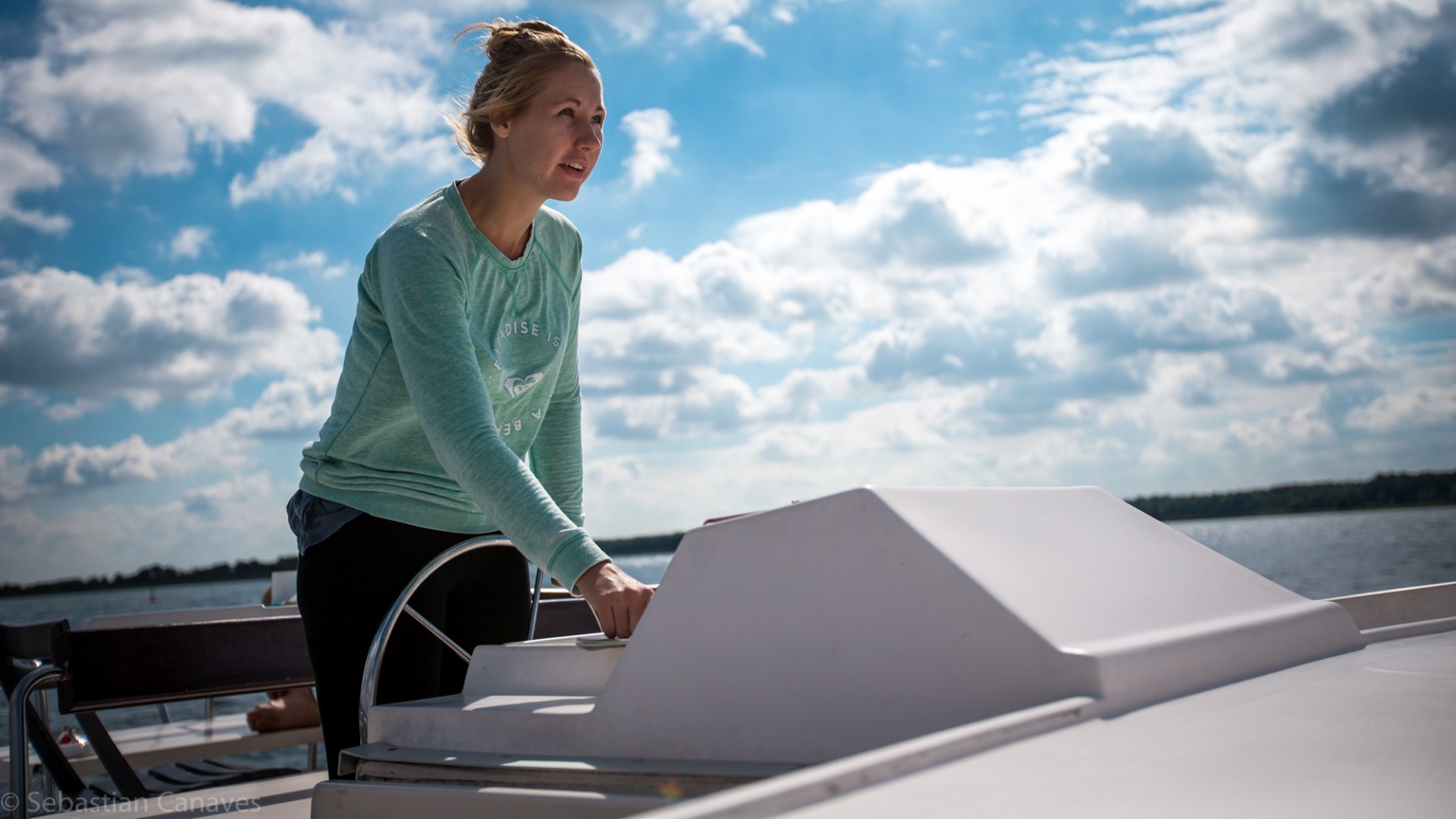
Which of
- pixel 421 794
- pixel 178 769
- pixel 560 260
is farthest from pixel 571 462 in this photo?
pixel 178 769

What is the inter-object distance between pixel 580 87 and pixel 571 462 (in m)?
0.79

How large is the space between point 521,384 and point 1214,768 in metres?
1.39

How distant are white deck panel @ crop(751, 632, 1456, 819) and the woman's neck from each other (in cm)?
131

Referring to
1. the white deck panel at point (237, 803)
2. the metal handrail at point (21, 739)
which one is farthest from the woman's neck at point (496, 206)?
the metal handrail at point (21, 739)

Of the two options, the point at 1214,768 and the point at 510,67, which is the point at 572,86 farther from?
the point at 1214,768

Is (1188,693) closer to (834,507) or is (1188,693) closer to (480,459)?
(834,507)

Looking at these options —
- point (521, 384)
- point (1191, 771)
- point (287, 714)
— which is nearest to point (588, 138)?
point (521, 384)

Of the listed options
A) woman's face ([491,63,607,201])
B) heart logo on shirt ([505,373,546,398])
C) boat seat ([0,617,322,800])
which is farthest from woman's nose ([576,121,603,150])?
boat seat ([0,617,322,800])

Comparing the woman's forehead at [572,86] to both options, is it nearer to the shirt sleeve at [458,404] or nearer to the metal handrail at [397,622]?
the shirt sleeve at [458,404]

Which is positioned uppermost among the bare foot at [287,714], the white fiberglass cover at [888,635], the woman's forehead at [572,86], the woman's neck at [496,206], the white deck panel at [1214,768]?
the woman's forehead at [572,86]

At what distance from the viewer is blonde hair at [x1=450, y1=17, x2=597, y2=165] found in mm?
1717

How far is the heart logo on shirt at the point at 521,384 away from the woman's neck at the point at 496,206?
0.22 meters

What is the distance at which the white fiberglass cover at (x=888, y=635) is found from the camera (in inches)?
36.4

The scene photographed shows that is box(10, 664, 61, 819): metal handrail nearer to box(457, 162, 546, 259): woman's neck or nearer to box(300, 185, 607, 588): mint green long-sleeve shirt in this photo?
box(300, 185, 607, 588): mint green long-sleeve shirt
